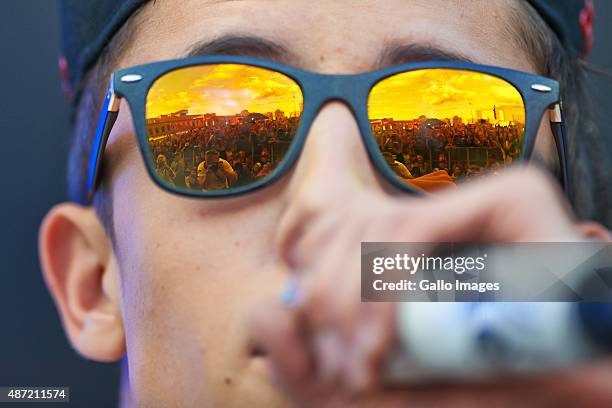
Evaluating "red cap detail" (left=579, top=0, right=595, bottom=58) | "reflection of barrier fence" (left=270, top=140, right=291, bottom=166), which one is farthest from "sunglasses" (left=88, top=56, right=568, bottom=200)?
"red cap detail" (left=579, top=0, right=595, bottom=58)

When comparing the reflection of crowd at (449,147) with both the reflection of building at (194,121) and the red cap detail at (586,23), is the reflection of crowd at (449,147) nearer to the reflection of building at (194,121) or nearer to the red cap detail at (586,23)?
the reflection of building at (194,121)

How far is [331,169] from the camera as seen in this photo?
0.72 metres

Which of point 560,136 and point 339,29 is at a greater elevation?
point 339,29

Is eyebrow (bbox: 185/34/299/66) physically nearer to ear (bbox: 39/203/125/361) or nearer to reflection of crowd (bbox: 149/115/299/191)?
reflection of crowd (bbox: 149/115/299/191)

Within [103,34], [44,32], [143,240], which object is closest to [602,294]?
[143,240]

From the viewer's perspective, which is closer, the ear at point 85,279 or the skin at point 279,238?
the skin at point 279,238

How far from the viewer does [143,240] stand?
854 mm

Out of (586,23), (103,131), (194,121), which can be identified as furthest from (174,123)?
(586,23)

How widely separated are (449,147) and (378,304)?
32 centimetres

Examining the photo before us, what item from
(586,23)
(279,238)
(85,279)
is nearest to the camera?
(279,238)

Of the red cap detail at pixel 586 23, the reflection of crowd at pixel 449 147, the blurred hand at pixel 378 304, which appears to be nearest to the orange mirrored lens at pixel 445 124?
the reflection of crowd at pixel 449 147

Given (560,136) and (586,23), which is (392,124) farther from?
(586,23)

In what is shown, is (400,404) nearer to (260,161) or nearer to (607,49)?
(260,161)

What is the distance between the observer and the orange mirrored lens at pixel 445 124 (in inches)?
31.4
